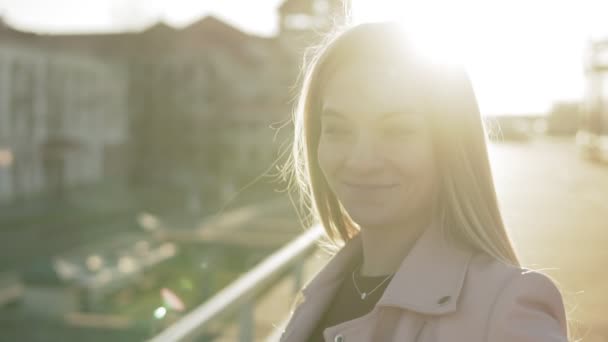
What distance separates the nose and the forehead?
2.1 inches

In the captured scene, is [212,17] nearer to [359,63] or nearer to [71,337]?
[71,337]

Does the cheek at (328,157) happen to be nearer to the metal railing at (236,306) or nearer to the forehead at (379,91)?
the forehead at (379,91)

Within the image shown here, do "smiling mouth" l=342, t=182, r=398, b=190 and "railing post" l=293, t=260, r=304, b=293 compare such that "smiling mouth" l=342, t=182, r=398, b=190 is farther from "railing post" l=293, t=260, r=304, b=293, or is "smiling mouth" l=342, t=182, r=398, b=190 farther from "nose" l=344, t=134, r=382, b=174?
"railing post" l=293, t=260, r=304, b=293

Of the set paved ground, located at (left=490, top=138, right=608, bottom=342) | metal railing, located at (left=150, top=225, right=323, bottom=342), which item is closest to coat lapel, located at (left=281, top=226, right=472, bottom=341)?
paved ground, located at (left=490, top=138, right=608, bottom=342)

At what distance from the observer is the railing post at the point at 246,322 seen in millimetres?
3529

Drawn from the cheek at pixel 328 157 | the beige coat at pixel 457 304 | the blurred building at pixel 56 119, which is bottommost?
the blurred building at pixel 56 119

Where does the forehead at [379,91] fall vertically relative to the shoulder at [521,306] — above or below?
above

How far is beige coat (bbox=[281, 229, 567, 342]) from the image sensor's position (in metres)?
1.25

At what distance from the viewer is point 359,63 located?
1.53 m

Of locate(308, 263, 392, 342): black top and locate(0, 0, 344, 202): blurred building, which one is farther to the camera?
locate(0, 0, 344, 202): blurred building

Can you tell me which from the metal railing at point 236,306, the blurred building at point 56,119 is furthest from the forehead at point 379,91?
the blurred building at point 56,119

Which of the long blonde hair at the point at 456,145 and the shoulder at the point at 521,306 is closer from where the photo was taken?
the shoulder at the point at 521,306

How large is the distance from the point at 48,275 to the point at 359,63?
19801 millimetres

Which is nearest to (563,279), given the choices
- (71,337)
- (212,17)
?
(71,337)
